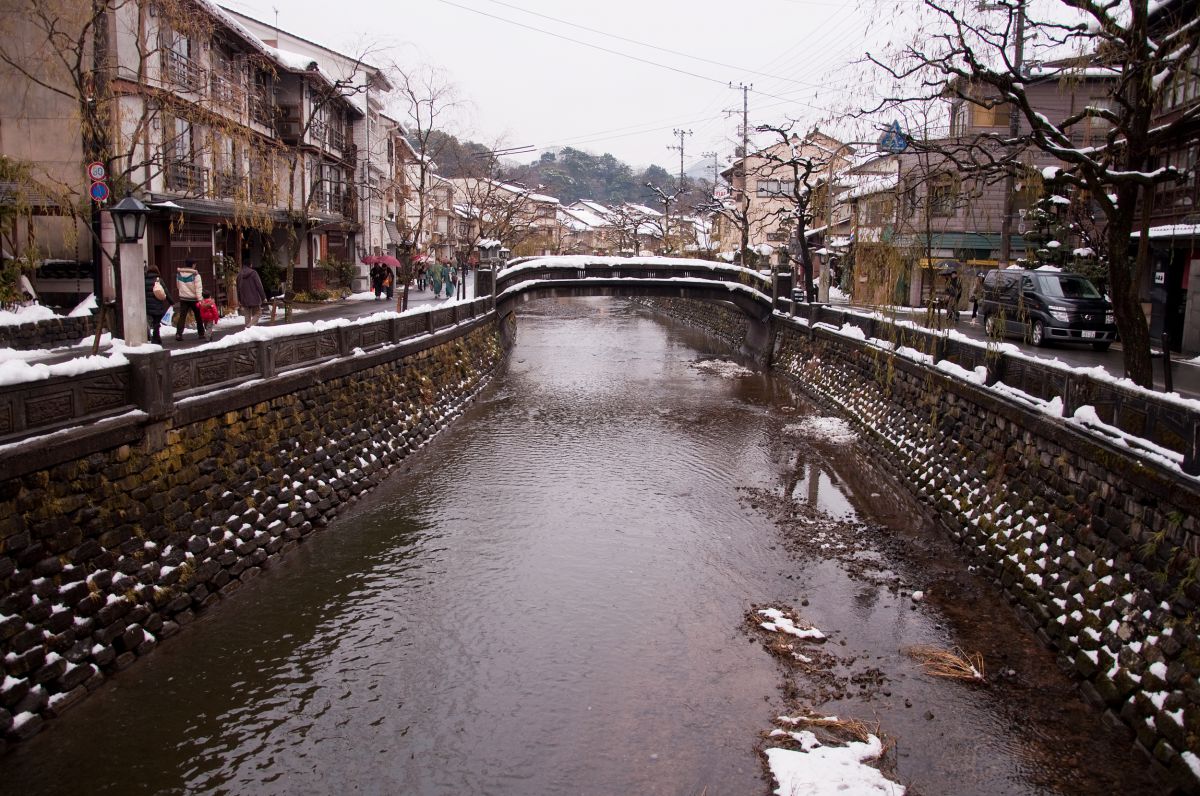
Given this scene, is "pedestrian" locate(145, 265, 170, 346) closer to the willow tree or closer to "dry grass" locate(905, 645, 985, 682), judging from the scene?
the willow tree

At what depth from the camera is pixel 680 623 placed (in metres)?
11.3

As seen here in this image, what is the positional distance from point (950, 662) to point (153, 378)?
405 inches

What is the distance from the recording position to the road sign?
47.5ft

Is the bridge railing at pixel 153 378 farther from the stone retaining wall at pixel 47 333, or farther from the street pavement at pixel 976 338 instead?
the stone retaining wall at pixel 47 333

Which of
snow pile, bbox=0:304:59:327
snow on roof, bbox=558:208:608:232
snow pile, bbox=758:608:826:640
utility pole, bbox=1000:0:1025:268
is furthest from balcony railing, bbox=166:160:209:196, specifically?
snow on roof, bbox=558:208:608:232

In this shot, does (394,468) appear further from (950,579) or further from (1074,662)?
(1074,662)

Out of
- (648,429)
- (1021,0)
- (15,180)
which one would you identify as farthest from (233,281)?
Answer: (1021,0)

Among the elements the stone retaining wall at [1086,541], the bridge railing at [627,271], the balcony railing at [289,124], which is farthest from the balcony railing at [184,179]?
the stone retaining wall at [1086,541]

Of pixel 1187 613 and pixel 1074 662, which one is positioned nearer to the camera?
pixel 1187 613

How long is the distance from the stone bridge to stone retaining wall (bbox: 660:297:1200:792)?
18.9m

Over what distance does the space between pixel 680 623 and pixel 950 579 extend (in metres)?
4.38

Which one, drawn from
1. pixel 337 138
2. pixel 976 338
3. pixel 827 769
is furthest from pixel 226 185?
pixel 827 769

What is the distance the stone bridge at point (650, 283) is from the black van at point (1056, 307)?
12.2 m

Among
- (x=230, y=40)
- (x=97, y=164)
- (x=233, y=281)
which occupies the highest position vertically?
(x=230, y=40)
